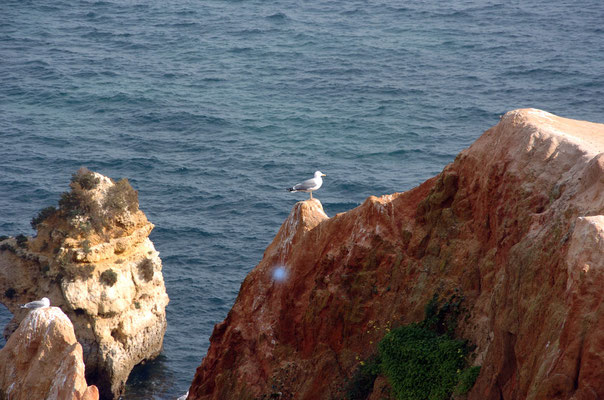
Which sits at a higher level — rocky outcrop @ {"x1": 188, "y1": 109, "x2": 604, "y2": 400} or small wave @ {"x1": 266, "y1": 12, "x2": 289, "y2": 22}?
rocky outcrop @ {"x1": 188, "y1": 109, "x2": 604, "y2": 400}

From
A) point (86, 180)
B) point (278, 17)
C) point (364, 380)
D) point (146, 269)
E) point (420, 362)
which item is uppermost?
point (420, 362)

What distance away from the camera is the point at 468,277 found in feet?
85.3

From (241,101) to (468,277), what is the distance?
77.9 m

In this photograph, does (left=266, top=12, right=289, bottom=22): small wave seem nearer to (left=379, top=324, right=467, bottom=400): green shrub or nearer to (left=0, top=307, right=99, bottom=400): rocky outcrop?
(left=0, top=307, right=99, bottom=400): rocky outcrop

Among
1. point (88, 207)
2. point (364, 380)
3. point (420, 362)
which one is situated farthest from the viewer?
point (88, 207)

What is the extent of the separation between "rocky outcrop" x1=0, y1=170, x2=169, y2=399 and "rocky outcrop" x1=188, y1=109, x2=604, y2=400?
68.4 feet

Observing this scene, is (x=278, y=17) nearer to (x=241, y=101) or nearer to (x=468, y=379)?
(x=241, y=101)

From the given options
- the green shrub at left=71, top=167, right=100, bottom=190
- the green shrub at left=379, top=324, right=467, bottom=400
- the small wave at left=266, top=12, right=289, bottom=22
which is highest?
the green shrub at left=379, top=324, right=467, bottom=400

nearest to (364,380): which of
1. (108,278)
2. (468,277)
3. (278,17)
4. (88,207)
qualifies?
(468,277)

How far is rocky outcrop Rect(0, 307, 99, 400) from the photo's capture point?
33.6 metres

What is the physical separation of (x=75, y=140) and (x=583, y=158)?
2974 inches

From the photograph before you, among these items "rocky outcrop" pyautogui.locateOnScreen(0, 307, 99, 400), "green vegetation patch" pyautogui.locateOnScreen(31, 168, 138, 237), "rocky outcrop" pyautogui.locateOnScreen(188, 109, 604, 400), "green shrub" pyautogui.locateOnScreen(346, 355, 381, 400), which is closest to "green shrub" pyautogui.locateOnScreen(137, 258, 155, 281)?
"green vegetation patch" pyautogui.locateOnScreen(31, 168, 138, 237)

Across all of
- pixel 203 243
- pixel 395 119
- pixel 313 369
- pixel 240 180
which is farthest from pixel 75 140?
pixel 313 369

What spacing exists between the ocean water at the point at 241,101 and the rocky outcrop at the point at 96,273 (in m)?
3.18
